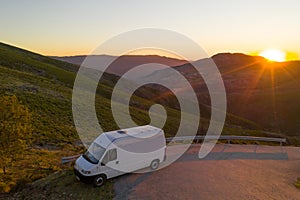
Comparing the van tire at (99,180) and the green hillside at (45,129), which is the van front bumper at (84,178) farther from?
the green hillside at (45,129)

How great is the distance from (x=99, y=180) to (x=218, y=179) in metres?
6.83

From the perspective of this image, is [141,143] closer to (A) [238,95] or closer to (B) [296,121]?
(B) [296,121]

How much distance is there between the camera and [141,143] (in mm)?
15938

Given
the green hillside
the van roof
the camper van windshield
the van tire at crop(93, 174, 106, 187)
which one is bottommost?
the green hillside

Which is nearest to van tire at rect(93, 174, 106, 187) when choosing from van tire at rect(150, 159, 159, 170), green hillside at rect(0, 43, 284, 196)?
van tire at rect(150, 159, 159, 170)

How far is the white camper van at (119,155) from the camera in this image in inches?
565

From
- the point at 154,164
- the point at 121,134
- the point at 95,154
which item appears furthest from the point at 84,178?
the point at 154,164

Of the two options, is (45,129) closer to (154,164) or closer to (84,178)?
(84,178)

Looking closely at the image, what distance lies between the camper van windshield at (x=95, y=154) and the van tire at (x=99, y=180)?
0.81 meters

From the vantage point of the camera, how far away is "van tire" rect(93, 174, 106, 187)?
14.3 m

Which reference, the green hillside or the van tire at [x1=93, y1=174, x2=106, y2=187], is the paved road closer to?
the van tire at [x1=93, y1=174, x2=106, y2=187]

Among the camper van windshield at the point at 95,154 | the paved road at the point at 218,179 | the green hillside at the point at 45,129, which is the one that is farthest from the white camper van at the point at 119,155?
the green hillside at the point at 45,129

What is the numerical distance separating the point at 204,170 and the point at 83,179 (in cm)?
758

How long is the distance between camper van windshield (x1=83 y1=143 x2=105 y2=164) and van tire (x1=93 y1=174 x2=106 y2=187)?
0.81 meters
